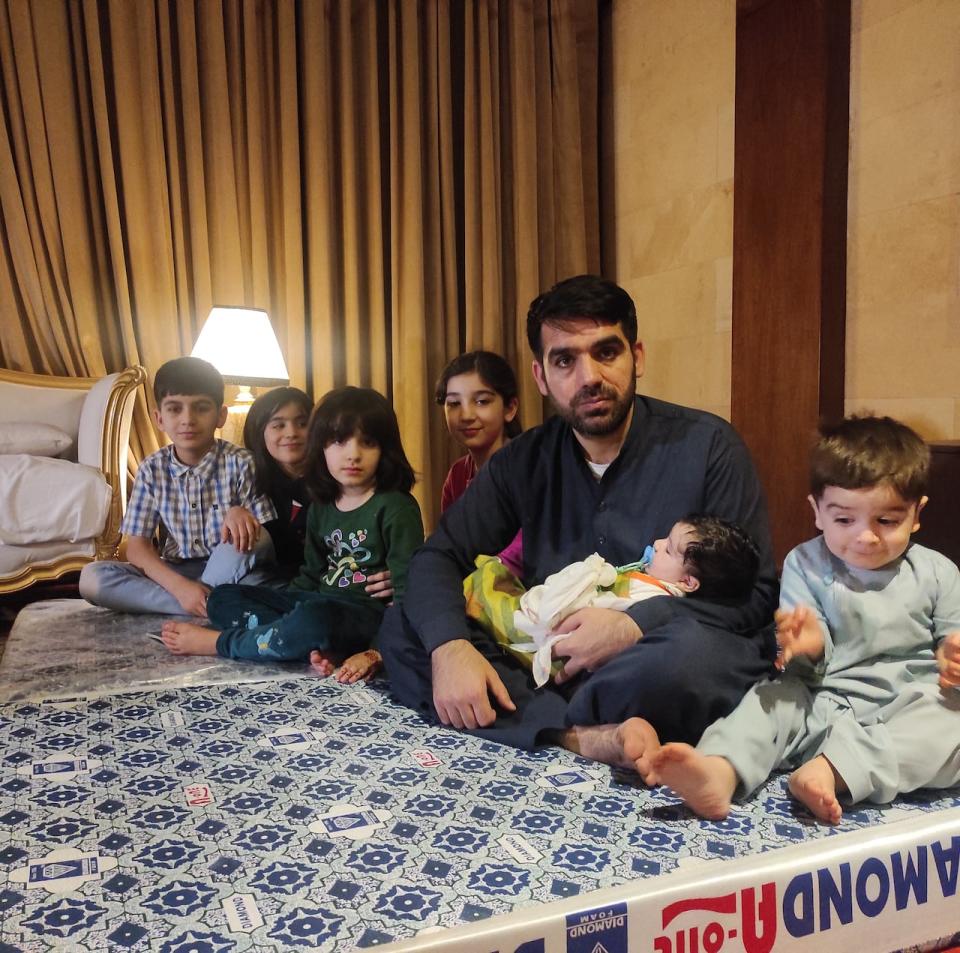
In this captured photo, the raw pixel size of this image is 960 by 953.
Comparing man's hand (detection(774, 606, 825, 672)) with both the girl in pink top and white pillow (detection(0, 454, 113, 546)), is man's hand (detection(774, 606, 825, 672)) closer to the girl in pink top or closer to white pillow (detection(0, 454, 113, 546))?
the girl in pink top

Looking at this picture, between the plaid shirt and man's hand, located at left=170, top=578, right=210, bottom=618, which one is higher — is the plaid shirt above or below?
above

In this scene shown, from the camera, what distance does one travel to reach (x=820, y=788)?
3.88 feet

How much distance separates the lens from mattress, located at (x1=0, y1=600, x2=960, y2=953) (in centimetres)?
95

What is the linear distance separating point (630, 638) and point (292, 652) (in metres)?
0.85

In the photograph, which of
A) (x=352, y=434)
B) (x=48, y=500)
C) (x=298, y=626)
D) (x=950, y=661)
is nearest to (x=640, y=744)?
(x=950, y=661)

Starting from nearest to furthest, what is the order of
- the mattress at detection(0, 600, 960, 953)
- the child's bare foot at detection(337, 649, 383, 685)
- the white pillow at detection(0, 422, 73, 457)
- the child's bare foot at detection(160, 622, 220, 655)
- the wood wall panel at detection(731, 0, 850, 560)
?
the mattress at detection(0, 600, 960, 953) < the child's bare foot at detection(337, 649, 383, 685) < the child's bare foot at detection(160, 622, 220, 655) < the wood wall panel at detection(731, 0, 850, 560) < the white pillow at detection(0, 422, 73, 457)

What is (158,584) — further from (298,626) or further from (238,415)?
(238,415)

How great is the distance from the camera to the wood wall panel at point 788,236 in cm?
269

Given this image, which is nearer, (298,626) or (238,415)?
(298,626)

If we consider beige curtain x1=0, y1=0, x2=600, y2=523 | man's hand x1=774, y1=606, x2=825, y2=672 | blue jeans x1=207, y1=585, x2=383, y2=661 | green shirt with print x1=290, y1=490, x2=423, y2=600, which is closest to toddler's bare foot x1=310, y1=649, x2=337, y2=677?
blue jeans x1=207, y1=585, x2=383, y2=661

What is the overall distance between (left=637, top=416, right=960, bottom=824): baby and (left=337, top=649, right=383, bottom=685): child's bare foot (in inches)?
30.5

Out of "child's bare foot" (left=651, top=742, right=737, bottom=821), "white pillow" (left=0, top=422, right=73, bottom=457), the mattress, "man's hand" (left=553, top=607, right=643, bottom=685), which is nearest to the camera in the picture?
the mattress

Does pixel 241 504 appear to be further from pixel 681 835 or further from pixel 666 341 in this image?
pixel 666 341

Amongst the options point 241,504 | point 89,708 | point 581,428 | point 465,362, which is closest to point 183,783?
point 89,708
